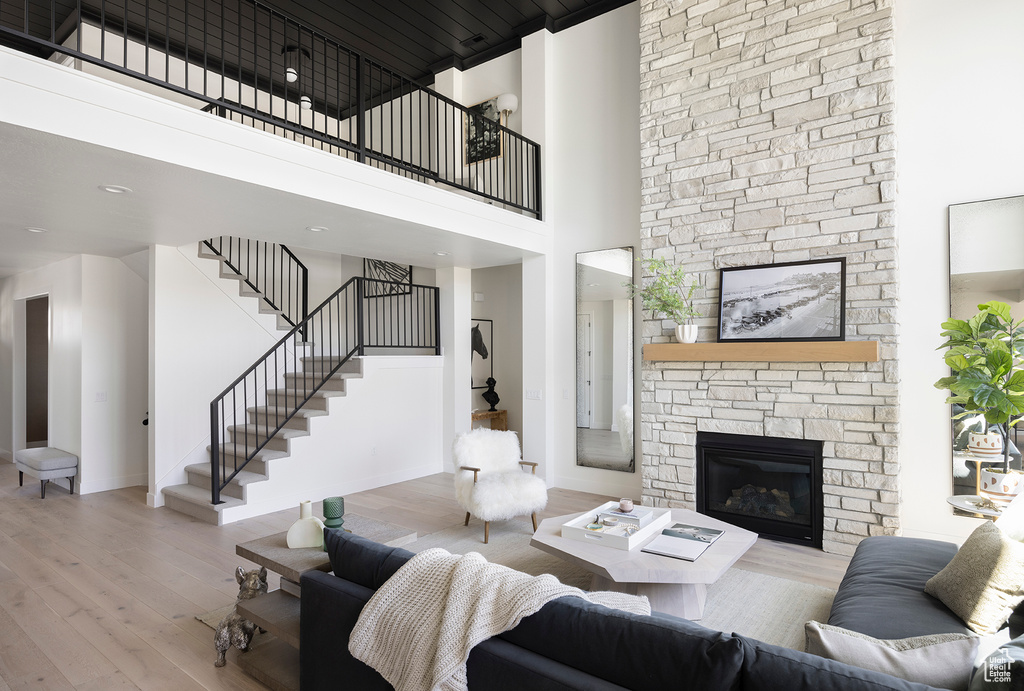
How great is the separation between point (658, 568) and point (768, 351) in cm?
219

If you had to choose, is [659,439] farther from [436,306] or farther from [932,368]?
[436,306]

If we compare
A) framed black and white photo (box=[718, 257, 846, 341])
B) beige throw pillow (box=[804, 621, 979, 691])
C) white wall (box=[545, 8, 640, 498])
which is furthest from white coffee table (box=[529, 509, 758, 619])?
white wall (box=[545, 8, 640, 498])

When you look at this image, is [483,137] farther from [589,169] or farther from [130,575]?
[130,575]

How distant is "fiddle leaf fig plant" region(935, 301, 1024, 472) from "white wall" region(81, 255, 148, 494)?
7.36 meters

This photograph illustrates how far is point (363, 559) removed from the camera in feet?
6.53

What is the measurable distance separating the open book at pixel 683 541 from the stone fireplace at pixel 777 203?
137 centimetres

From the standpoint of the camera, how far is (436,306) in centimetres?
725

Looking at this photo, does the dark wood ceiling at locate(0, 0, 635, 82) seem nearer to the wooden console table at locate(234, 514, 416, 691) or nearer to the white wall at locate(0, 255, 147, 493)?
the white wall at locate(0, 255, 147, 493)

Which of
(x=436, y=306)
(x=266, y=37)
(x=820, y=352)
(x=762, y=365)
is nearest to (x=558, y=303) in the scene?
(x=436, y=306)

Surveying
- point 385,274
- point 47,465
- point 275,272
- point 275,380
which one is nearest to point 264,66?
point 275,272

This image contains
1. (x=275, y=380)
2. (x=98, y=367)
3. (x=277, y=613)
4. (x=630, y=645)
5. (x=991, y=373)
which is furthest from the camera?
(x=275, y=380)

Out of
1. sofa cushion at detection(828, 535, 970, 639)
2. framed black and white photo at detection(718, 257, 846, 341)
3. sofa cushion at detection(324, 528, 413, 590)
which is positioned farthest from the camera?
framed black and white photo at detection(718, 257, 846, 341)

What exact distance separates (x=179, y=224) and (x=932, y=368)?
582 centimetres

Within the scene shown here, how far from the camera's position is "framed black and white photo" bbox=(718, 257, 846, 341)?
4270 millimetres
